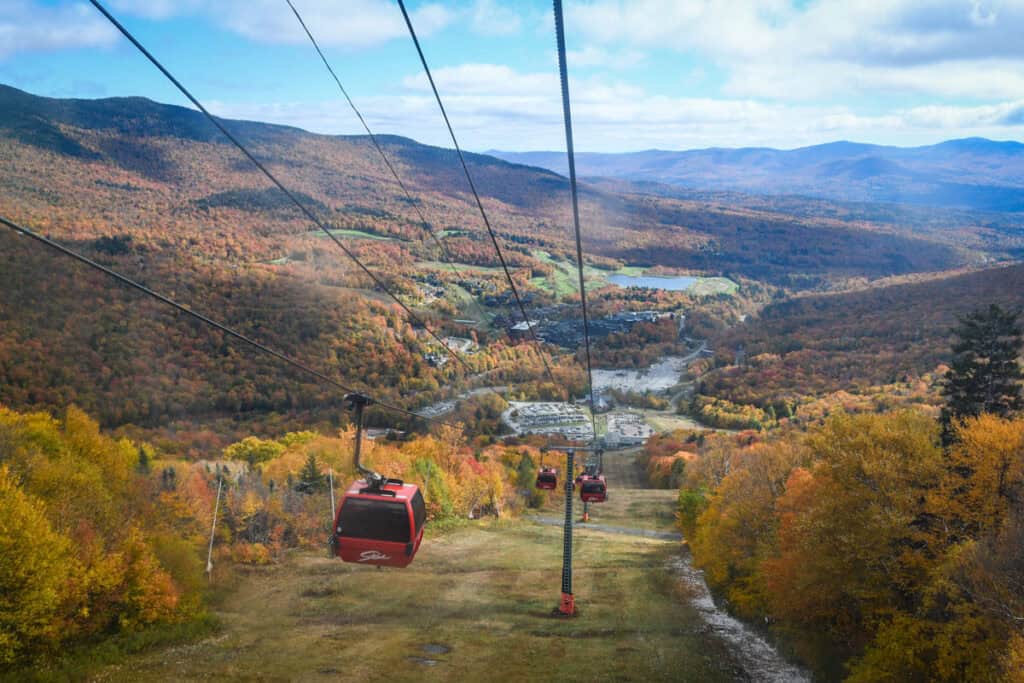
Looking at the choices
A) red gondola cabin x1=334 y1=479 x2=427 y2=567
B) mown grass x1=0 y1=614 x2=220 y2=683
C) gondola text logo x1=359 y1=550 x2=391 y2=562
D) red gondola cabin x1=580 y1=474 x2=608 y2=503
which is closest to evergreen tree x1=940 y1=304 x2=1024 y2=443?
red gondola cabin x1=580 y1=474 x2=608 y2=503

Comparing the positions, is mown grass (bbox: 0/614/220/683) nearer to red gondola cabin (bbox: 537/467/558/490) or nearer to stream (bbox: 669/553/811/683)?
red gondola cabin (bbox: 537/467/558/490)

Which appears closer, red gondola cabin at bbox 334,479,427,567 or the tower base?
red gondola cabin at bbox 334,479,427,567

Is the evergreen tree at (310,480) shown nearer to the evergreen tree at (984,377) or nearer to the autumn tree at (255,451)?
the autumn tree at (255,451)

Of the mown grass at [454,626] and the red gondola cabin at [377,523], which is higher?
the red gondola cabin at [377,523]

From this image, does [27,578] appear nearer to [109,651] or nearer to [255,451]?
[109,651]

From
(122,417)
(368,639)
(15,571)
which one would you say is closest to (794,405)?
(122,417)

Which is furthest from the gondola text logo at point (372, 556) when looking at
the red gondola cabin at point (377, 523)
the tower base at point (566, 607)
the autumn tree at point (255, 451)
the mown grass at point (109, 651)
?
the autumn tree at point (255, 451)
